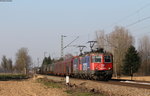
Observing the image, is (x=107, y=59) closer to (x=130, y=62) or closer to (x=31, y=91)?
(x=31, y=91)

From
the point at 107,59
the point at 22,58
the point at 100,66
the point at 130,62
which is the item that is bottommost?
the point at 100,66

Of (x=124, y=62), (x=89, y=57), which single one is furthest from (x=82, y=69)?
(x=124, y=62)

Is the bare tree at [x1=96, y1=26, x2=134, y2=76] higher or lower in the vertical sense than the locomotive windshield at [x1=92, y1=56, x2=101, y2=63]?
higher

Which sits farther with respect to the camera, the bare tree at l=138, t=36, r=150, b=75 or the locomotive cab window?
the bare tree at l=138, t=36, r=150, b=75

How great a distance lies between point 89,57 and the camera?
34.6 meters

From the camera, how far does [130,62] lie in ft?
230

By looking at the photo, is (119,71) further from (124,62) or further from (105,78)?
(105,78)

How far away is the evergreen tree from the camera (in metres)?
69.1

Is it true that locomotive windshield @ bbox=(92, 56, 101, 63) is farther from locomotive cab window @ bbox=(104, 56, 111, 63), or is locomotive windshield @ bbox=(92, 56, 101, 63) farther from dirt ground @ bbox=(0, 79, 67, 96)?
dirt ground @ bbox=(0, 79, 67, 96)


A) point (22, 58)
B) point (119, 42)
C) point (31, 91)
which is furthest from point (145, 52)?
point (31, 91)

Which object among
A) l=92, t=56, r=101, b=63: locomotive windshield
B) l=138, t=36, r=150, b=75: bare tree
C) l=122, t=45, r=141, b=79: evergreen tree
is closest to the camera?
l=92, t=56, r=101, b=63: locomotive windshield

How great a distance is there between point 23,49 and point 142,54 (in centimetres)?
5265

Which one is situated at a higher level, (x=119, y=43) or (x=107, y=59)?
(x=119, y=43)

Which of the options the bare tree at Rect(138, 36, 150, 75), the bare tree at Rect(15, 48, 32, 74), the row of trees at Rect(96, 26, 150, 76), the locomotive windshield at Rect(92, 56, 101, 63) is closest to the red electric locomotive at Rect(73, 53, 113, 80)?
the locomotive windshield at Rect(92, 56, 101, 63)
